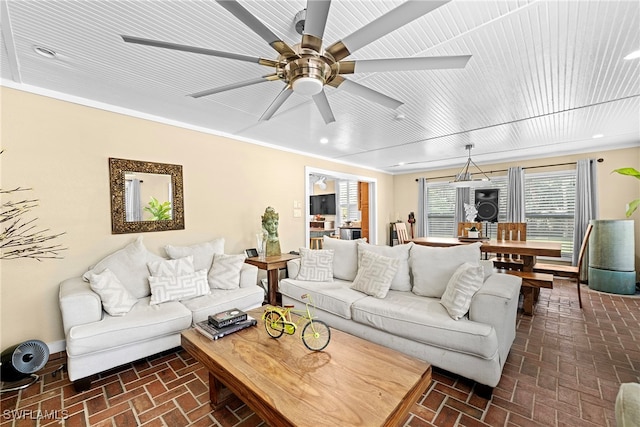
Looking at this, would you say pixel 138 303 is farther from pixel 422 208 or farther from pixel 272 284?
pixel 422 208

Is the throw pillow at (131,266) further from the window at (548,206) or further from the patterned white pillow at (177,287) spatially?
the window at (548,206)

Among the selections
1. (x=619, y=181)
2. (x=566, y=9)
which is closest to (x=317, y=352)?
(x=566, y=9)

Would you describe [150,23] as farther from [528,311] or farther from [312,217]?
[312,217]

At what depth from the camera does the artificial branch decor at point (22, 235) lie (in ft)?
7.35

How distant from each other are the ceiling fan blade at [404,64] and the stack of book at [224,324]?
1.83 metres

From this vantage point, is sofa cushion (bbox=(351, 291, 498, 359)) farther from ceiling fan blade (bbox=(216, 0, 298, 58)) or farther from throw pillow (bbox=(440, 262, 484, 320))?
ceiling fan blade (bbox=(216, 0, 298, 58))

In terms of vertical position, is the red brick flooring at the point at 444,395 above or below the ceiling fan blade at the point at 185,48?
below

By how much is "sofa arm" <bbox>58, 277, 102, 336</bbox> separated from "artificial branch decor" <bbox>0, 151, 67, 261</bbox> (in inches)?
20.4

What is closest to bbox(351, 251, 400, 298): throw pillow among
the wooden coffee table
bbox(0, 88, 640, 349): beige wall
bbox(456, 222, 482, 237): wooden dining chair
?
the wooden coffee table

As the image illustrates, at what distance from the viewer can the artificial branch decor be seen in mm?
2240

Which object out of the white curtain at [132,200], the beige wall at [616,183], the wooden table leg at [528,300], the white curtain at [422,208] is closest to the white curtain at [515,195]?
the beige wall at [616,183]

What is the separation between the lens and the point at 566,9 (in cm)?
144

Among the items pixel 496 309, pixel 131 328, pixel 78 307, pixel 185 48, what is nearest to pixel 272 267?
pixel 131 328

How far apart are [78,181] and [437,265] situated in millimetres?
3629
